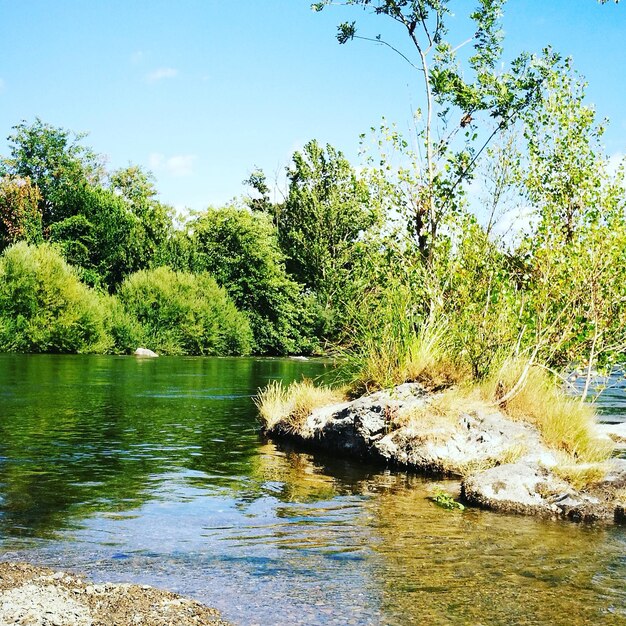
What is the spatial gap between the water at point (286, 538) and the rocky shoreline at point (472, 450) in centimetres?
48

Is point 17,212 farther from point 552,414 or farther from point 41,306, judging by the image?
point 552,414

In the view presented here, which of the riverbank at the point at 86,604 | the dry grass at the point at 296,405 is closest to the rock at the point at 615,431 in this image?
the dry grass at the point at 296,405

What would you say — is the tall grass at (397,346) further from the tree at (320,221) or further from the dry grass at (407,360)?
the tree at (320,221)

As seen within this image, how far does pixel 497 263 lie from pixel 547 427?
3.74 m

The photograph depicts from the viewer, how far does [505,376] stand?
13.5m

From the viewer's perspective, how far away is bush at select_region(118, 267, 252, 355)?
55.2 meters

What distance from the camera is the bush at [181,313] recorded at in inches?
2172

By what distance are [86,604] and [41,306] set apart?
4570cm

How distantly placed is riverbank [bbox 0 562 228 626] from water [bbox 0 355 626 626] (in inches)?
15.0

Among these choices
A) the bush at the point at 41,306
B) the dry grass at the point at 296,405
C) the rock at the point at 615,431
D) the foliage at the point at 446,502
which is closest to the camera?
the foliage at the point at 446,502

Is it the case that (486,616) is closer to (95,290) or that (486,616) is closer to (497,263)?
(497,263)

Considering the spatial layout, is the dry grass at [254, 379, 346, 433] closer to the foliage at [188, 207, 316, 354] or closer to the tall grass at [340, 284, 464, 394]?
the tall grass at [340, 284, 464, 394]

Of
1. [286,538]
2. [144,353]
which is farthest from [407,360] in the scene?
[144,353]

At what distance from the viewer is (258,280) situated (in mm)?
63938
